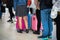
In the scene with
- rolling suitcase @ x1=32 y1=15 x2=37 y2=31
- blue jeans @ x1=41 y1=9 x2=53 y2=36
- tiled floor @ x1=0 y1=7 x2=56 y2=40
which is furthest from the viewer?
rolling suitcase @ x1=32 y1=15 x2=37 y2=31

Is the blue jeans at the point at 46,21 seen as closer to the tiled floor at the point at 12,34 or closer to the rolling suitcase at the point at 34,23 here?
the tiled floor at the point at 12,34

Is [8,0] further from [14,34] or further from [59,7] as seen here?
[59,7]

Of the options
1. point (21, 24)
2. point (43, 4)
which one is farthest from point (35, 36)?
point (43, 4)

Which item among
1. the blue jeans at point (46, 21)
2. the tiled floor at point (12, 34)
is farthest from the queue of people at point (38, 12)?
the tiled floor at point (12, 34)

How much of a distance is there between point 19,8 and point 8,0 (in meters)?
1.18

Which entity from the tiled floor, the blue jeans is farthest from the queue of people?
the tiled floor

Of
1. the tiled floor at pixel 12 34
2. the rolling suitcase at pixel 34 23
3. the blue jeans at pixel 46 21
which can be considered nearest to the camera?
the blue jeans at pixel 46 21

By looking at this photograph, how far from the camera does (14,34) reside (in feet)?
15.4

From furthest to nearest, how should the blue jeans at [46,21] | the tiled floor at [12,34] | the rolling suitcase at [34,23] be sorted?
the rolling suitcase at [34,23] → the tiled floor at [12,34] → the blue jeans at [46,21]

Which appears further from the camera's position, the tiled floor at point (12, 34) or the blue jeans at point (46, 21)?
the tiled floor at point (12, 34)

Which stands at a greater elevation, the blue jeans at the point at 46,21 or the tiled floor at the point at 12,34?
the blue jeans at the point at 46,21

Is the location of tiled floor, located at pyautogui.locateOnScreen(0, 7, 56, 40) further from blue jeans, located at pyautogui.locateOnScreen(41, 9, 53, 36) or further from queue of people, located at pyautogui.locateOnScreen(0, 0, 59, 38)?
blue jeans, located at pyautogui.locateOnScreen(41, 9, 53, 36)

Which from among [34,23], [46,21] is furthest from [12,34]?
[46,21]

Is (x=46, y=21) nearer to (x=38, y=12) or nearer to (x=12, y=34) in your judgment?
(x=38, y=12)
